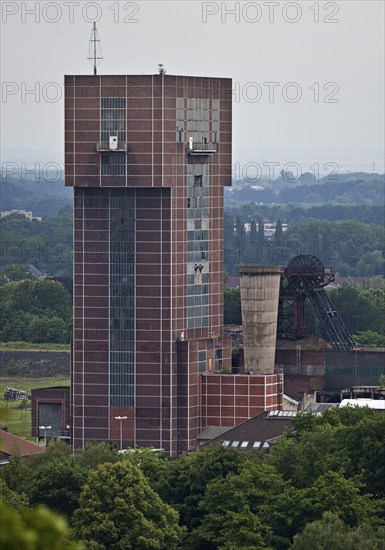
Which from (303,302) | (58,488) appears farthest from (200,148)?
(58,488)

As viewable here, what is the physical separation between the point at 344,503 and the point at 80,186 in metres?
37.2

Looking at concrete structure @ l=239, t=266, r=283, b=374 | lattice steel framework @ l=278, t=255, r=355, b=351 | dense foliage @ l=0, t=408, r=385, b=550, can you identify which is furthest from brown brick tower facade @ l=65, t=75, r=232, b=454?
dense foliage @ l=0, t=408, r=385, b=550

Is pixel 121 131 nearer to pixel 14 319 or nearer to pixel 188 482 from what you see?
pixel 188 482

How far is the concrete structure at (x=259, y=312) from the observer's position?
95.5m

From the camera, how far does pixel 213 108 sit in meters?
90.6


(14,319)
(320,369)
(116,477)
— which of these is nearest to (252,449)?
(116,477)

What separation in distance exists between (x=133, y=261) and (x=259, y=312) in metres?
11.3

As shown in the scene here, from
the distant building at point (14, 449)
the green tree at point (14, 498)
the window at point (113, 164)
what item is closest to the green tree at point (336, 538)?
the green tree at point (14, 498)

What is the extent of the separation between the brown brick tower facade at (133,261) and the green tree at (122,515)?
30850mm

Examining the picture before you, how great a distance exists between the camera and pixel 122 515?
5238 cm

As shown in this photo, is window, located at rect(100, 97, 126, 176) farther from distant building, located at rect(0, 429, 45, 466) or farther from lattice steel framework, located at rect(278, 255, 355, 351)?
lattice steel framework, located at rect(278, 255, 355, 351)

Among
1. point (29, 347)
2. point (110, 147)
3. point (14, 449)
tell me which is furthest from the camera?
point (29, 347)

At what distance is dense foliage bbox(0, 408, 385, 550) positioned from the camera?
51.3 m

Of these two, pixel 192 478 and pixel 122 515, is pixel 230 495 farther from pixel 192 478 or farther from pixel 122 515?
pixel 122 515
